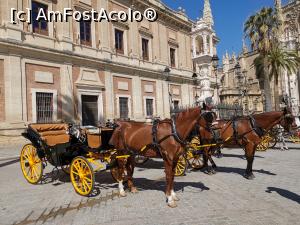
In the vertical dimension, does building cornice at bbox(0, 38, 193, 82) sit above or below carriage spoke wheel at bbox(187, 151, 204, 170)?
above

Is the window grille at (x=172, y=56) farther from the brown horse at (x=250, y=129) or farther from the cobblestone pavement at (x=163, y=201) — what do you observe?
the cobblestone pavement at (x=163, y=201)

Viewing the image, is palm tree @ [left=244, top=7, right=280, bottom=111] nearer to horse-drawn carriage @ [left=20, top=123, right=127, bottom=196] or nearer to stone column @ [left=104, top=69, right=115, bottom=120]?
stone column @ [left=104, top=69, right=115, bottom=120]

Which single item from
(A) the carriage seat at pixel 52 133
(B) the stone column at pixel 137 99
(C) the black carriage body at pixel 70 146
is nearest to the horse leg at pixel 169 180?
(C) the black carriage body at pixel 70 146

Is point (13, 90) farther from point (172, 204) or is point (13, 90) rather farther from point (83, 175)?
point (172, 204)

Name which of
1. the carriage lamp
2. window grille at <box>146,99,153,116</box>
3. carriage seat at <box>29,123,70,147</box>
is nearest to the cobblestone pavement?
carriage seat at <box>29,123,70,147</box>

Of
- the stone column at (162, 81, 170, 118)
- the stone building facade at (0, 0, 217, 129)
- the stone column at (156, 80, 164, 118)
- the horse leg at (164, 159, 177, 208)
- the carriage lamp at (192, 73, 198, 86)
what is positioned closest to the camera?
the horse leg at (164, 159, 177, 208)

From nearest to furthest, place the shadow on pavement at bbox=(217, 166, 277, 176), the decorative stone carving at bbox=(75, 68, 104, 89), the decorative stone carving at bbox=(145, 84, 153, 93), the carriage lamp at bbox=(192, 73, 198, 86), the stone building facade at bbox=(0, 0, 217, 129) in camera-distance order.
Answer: the shadow on pavement at bbox=(217, 166, 277, 176) < the stone building facade at bbox=(0, 0, 217, 129) < the decorative stone carving at bbox=(75, 68, 104, 89) < the decorative stone carving at bbox=(145, 84, 153, 93) < the carriage lamp at bbox=(192, 73, 198, 86)

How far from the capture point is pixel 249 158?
7441 millimetres

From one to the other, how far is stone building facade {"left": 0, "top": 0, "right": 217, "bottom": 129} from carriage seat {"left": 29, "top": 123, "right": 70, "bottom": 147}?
28.6ft

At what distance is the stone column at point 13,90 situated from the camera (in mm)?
15281

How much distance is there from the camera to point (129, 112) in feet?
75.1

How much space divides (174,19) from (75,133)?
957 inches

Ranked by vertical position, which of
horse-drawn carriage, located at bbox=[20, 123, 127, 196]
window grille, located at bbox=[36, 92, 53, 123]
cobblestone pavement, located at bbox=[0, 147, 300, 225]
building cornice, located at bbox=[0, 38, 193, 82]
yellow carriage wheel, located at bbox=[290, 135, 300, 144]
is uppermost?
building cornice, located at bbox=[0, 38, 193, 82]

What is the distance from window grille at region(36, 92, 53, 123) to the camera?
658 inches
